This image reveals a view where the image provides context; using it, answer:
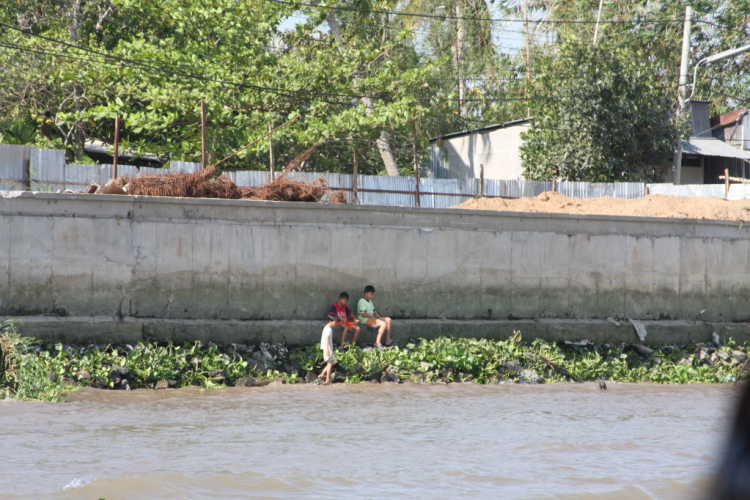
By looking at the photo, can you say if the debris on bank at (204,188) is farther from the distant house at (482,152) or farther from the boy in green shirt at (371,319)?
the distant house at (482,152)

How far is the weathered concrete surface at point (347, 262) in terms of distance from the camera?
38.5ft

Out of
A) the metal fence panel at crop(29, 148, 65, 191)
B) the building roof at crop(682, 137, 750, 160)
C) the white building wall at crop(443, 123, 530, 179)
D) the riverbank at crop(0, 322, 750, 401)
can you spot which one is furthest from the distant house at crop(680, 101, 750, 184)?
the metal fence panel at crop(29, 148, 65, 191)

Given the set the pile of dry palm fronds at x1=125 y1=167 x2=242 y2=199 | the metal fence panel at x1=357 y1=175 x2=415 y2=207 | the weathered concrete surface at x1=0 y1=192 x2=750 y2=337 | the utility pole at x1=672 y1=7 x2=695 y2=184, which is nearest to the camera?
the weathered concrete surface at x1=0 y1=192 x2=750 y2=337

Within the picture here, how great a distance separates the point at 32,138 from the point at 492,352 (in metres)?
13.3

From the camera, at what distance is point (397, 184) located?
19.4m

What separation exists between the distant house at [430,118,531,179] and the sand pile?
7.07 meters

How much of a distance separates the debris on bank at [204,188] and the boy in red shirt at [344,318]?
1.85 metres

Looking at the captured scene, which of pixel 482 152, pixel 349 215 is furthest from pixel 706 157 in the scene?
pixel 349 215

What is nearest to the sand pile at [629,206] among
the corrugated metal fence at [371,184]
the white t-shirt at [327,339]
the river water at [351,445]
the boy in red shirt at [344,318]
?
the corrugated metal fence at [371,184]

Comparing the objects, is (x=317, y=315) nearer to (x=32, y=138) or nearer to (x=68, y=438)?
(x=68, y=438)

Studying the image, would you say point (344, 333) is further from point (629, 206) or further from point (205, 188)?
point (629, 206)

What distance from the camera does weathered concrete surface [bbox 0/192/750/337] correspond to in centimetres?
1175

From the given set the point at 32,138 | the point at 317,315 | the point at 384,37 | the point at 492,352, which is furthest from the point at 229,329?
the point at 384,37

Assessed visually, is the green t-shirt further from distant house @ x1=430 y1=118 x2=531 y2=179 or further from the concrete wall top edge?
distant house @ x1=430 y1=118 x2=531 y2=179
